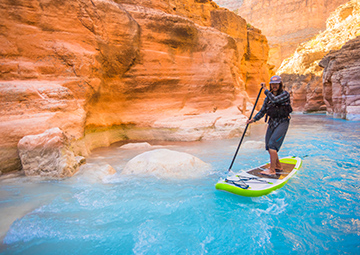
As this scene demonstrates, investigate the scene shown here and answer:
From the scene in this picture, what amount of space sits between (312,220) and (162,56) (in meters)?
8.04

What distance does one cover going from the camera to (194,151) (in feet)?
22.6

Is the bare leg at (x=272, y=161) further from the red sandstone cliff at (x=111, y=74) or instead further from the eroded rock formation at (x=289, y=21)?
the eroded rock formation at (x=289, y=21)

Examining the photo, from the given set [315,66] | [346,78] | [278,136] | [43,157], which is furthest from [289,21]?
[43,157]

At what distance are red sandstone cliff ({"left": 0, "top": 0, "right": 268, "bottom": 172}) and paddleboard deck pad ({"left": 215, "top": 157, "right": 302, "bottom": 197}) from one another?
4.21 meters

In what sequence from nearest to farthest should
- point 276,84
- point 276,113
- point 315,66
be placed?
1. point 276,84
2. point 276,113
3. point 315,66

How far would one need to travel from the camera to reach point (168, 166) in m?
4.51

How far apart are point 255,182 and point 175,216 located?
160cm

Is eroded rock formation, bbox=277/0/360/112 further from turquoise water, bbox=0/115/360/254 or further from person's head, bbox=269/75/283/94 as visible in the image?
turquoise water, bbox=0/115/360/254

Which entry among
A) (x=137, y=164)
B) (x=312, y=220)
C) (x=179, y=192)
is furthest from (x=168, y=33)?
(x=312, y=220)

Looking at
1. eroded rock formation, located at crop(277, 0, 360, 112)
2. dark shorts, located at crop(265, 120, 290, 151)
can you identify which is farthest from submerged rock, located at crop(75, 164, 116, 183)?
eroded rock formation, located at crop(277, 0, 360, 112)

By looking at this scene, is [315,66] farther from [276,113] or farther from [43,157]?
[43,157]

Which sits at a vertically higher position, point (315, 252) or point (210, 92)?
point (210, 92)

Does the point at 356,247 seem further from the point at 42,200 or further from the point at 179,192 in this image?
the point at 42,200

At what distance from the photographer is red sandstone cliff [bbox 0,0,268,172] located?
5430 mm
